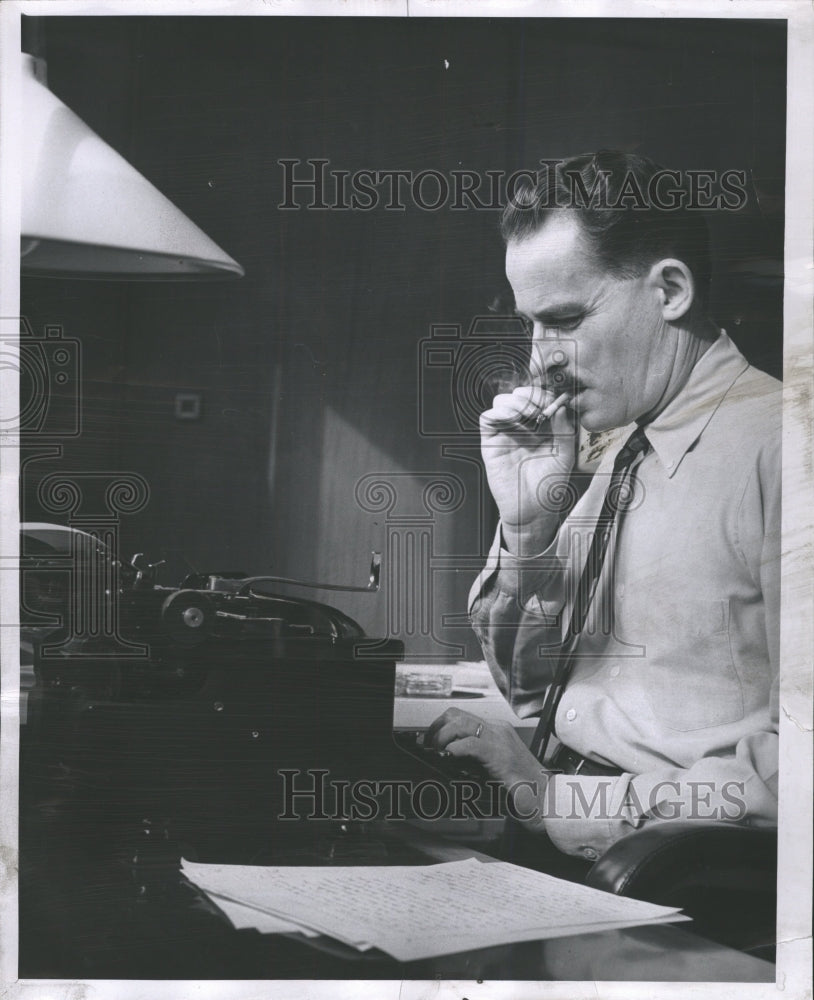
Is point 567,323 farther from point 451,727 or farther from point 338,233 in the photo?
point 451,727

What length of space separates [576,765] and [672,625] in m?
0.30

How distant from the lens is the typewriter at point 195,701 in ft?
5.79

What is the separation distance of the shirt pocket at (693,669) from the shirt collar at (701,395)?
25 cm

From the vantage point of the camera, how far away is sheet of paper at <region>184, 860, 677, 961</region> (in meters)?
1.74

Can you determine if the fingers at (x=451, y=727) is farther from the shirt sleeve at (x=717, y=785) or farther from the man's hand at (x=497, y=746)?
the shirt sleeve at (x=717, y=785)

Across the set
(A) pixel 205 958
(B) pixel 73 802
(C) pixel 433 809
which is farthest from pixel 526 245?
(A) pixel 205 958

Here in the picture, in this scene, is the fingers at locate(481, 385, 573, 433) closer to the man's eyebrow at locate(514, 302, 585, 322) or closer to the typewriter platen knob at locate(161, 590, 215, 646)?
the man's eyebrow at locate(514, 302, 585, 322)

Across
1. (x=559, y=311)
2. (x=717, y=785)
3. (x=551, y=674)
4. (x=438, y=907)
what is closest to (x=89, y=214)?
(x=559, y=311)

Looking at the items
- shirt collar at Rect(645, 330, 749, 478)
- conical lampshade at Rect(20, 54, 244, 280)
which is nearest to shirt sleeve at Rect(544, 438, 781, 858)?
shirt collar at Rect(645, 330, 749, 478)

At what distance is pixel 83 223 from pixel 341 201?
18.0 inches

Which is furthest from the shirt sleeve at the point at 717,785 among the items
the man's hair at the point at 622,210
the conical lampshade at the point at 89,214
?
the conical lampshade at the point at 89,214

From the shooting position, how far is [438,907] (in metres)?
1.75

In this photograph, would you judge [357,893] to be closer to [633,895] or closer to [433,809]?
[433,809]

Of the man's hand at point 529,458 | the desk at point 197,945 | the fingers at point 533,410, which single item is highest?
the fingers at point 533,410
